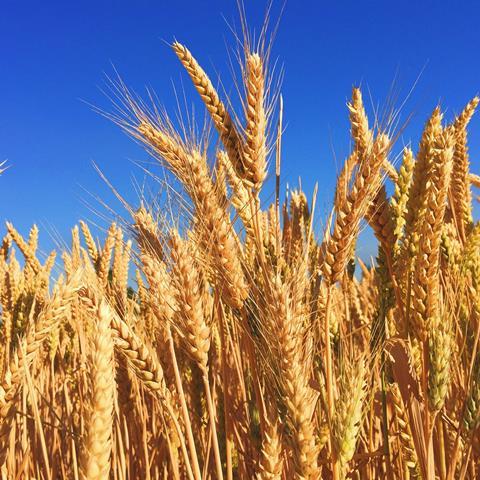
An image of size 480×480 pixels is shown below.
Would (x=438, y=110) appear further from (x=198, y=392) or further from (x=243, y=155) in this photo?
(x=198, y=392)

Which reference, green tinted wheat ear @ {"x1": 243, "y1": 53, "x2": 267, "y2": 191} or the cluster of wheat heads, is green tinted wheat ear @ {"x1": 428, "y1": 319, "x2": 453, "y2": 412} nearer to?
the cluster of wheat heads

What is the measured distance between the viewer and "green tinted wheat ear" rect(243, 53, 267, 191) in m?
1.45

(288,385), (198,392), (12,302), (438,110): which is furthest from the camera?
(12,302)

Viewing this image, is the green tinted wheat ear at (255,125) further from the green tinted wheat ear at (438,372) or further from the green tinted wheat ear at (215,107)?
the green tinted wheat ear at (438,372)

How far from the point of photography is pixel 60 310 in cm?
135

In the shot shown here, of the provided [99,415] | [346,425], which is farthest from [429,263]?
[99,415]

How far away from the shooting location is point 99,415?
0.91m

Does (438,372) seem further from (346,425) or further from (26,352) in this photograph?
(26,352)

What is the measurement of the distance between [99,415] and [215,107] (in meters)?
0.99

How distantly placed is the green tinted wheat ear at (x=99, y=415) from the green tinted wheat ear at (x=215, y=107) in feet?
2.25

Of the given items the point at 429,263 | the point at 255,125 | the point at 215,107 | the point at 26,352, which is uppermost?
the point at 215,107

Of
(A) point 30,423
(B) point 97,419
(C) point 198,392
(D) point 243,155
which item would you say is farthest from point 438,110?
(A) point 30,423

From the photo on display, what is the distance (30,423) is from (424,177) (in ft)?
6.31

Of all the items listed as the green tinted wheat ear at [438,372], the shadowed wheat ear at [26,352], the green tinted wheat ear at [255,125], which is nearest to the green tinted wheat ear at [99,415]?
the shadowed wheat ear at [26,352]
